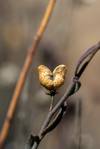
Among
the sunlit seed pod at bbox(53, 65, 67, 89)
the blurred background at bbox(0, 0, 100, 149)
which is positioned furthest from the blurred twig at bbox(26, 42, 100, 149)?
the blurred background at bbox(0, 0, 100, 149)

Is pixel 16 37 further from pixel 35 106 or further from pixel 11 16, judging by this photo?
pixel 35 106

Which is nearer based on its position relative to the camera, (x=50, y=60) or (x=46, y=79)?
(x=46, y=79)

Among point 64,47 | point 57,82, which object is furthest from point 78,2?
point 57,82

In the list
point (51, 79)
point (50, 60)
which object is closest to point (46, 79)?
point (51, 79)

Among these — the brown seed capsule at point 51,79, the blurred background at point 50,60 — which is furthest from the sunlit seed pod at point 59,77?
the blurred background at point 50,60

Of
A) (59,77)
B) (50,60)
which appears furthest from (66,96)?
(50,60)

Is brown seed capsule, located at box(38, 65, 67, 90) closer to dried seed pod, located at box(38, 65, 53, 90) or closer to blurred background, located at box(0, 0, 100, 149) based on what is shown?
dried seed pod, located at box(38, 65, 53, 90)

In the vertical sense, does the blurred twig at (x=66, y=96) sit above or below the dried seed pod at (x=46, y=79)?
below

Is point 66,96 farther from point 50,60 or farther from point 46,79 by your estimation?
point 50,60

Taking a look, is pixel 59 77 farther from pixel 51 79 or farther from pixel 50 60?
pixel 50 60

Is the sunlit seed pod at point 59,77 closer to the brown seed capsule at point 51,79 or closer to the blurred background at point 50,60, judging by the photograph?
the brown seed capsule at point 51,79
